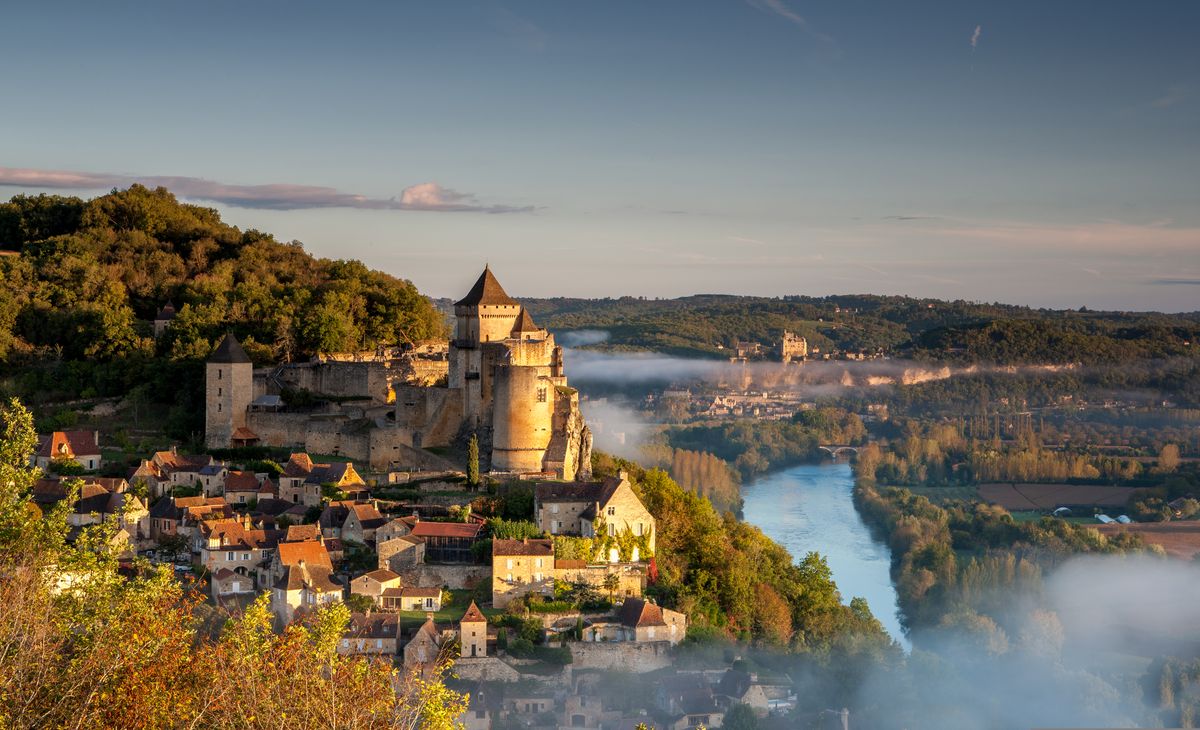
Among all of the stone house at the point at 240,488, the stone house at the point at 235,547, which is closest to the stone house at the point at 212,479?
the stone house at the point at 240,488

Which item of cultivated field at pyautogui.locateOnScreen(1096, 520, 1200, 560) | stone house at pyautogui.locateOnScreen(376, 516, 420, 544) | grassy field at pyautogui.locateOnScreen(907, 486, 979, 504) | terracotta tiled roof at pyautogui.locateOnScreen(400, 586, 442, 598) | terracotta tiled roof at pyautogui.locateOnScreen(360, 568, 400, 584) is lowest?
grassy field at pyautogui.locateOnScreen(907, 486, 979, 504)

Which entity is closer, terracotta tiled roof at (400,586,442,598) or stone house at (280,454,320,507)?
terracotta tiled roof at (400,586,442,598)

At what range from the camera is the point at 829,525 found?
7750 cm

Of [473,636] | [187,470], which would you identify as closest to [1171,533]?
[187,470]

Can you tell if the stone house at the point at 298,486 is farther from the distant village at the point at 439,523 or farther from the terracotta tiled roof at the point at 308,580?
the terracotta tiled roof at the point at 308,580

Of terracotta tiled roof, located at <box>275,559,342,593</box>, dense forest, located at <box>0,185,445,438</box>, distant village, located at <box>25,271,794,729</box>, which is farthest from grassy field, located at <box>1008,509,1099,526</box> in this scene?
terracotta tiled roof, located at <box>275,559,342,593</box>

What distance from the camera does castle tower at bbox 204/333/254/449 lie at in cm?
3841

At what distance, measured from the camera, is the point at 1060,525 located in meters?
68.8

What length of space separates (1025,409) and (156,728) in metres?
105

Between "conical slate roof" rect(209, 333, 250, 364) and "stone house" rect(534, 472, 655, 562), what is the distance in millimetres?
10570

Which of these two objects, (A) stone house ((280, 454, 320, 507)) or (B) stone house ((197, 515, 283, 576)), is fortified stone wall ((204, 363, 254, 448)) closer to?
(A) stone house ((280, 454, 320, 507))

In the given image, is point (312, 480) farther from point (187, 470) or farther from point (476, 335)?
point (476, 335)

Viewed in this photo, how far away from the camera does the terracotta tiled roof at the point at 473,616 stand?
2781 cm

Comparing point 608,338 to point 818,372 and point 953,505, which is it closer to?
point 818,372
